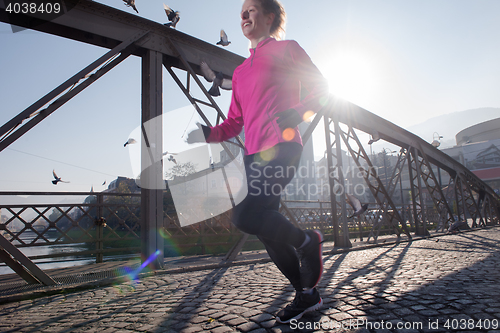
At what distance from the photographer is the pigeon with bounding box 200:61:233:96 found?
4.45 meters

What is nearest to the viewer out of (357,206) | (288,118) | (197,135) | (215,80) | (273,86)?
(288,118)

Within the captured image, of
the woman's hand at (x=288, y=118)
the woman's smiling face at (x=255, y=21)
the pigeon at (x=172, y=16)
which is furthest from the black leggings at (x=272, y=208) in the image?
the pigeon at (x=172, y=16)

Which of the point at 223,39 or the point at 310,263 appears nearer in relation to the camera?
the point at 310,263

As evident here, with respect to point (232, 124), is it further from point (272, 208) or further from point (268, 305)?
point (268, 305)

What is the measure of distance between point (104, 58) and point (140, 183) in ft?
5.62

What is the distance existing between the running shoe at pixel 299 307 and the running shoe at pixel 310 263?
0.06 metres

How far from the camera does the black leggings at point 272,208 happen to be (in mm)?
1605

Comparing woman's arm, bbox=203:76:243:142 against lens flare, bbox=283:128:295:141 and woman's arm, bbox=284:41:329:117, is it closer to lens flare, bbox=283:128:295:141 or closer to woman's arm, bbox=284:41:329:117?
woman's arm, bbox=284:41:329:117

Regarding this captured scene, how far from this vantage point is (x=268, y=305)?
1990mm

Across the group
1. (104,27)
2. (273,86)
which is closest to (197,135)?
(273,86)

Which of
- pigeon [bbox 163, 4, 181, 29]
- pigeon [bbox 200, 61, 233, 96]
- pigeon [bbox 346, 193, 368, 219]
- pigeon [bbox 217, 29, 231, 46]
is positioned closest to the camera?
pigeon [bbox 200, 61, 233, 96]

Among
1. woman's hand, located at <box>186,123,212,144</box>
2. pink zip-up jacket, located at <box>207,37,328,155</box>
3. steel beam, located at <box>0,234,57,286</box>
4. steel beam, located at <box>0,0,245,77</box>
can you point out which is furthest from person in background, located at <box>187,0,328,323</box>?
steel beam, located at <box>0,0,245,77</box>

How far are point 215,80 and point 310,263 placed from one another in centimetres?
345

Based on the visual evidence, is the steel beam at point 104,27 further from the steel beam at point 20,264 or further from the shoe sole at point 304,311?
the shoe sole at point 304,311
